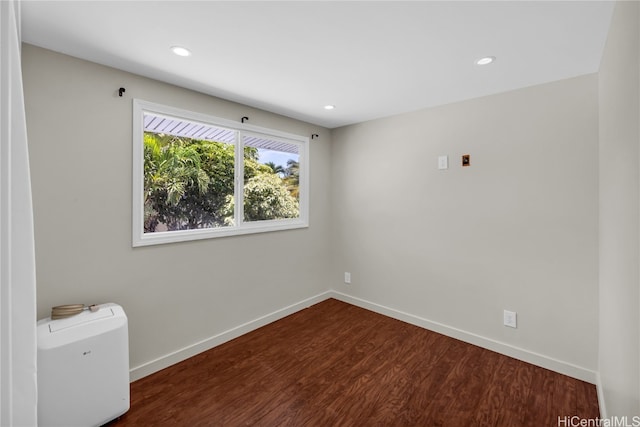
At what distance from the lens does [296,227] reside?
3.41 metres

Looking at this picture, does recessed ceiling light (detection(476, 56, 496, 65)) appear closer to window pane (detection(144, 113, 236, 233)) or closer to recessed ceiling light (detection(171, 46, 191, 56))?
recessed ceiling light (detection(171, 46, 191, 56))

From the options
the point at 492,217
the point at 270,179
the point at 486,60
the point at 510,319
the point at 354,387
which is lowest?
the point at 354,387

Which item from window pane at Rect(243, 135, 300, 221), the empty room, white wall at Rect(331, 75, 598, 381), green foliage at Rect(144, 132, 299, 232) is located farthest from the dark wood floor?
window pane at Rect(243, 135, 300, 221)

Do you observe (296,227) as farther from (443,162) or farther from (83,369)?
(83,369)

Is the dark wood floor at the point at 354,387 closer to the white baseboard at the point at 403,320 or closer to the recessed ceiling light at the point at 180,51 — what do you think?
the white baseboard at the point at 403,320

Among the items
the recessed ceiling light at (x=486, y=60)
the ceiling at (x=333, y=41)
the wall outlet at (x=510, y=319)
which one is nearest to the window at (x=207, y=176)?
the ceiling at (x=333, y=41)

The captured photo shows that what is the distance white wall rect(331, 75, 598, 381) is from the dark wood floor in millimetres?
371

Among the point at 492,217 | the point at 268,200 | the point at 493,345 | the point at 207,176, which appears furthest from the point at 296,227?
the point at 493,345

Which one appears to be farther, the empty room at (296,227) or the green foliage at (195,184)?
the green foliage at (195,184)

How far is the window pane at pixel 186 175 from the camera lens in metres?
2.35

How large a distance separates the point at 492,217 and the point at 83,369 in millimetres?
3103

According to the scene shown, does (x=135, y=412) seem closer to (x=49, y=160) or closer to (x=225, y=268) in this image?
(x=225, y=268)

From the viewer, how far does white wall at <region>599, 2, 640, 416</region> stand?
1.07 metres

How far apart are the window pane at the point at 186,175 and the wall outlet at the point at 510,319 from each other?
8.67 ft
